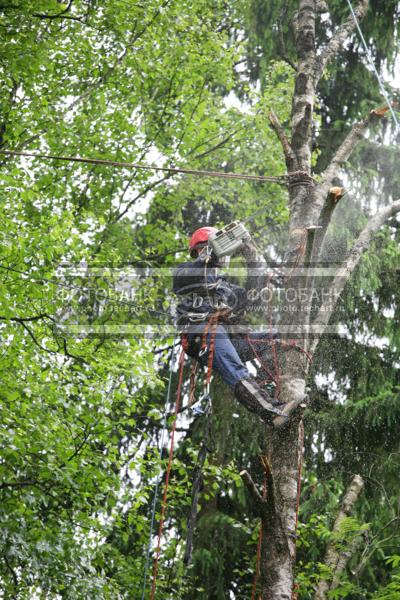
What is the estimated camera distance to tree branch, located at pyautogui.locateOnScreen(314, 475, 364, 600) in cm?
670

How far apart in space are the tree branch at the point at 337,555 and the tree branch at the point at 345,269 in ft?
6.19

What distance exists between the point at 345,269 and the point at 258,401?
1371 mm

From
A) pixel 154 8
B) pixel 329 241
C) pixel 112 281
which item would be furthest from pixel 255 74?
pixel 112 281

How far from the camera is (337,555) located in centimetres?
693

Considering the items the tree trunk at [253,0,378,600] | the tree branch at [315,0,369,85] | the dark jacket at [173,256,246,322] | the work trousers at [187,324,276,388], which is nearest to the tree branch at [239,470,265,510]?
the tree trunk at [253,0,378,600]

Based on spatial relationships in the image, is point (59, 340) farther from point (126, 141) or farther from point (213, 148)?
point (213, 148)

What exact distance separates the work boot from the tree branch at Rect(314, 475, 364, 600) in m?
1.96

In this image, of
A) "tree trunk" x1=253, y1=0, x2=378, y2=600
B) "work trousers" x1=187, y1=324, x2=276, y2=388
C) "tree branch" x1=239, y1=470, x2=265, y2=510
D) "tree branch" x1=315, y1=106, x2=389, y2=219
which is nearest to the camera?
"tree branch" x1=239, y1=470, x2=265, y2=510

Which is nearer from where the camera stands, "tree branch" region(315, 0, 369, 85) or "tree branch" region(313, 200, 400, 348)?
"tree branch" region(313, 200, 400, 348)

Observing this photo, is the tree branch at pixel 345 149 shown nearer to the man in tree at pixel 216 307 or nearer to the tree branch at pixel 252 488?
the man in tree at pixel 216 307

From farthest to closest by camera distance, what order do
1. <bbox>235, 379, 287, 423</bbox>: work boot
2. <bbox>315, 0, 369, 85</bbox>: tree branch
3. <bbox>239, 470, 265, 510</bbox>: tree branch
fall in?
<bbox>315, 0, 369, 85</bbox>: tree branch, <bbox>235, 379, 287, 423</bbox>: work boot, <bbox>239, 470, 265, 510</bbox>: tree branch

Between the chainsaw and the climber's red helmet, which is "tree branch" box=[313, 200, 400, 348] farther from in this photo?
the climber's red helmet

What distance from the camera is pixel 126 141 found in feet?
33.1

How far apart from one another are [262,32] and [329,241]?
291 cm
